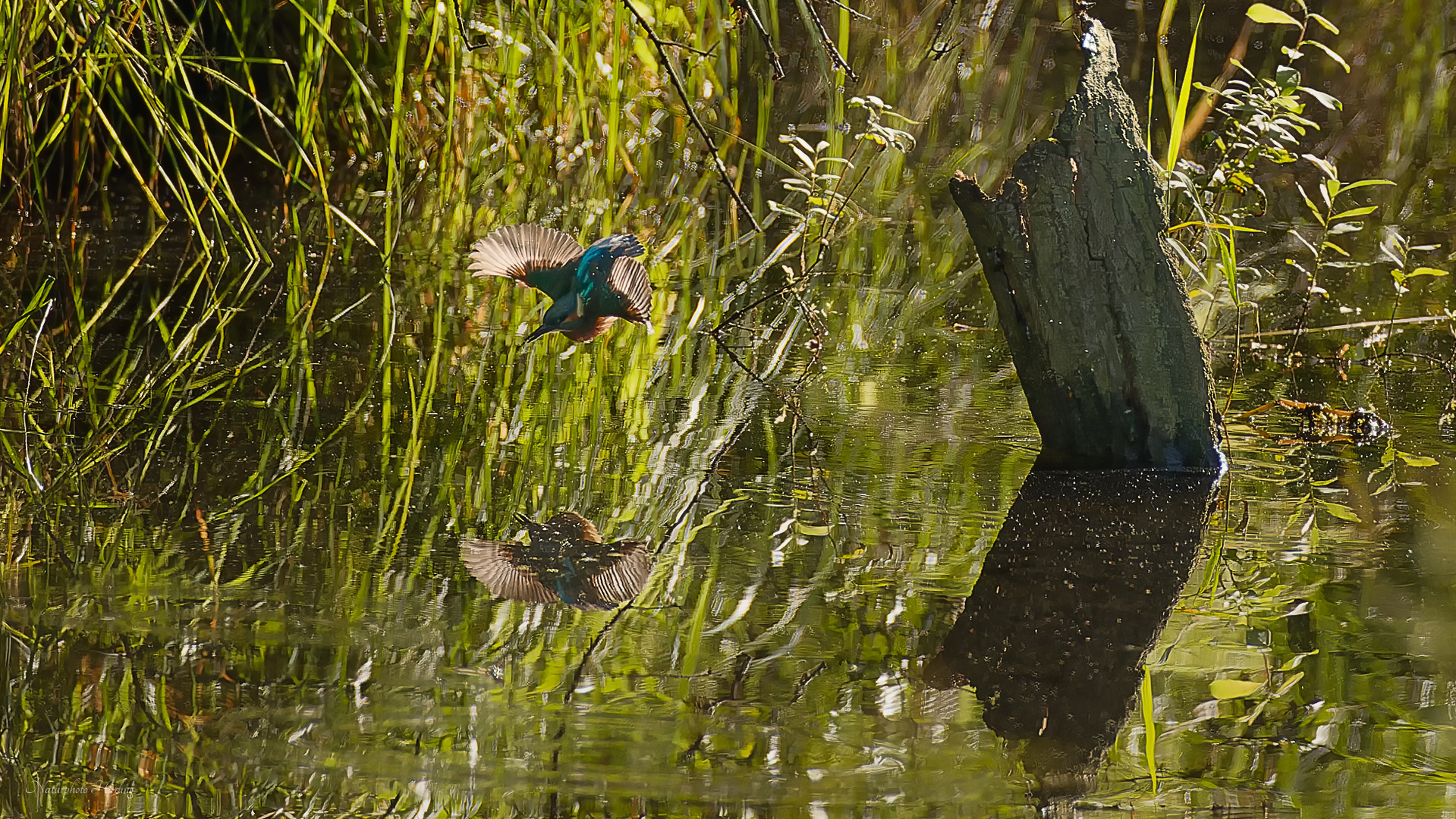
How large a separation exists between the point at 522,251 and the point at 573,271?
3.5 inches

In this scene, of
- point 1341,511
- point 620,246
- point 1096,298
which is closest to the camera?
point 1341,511

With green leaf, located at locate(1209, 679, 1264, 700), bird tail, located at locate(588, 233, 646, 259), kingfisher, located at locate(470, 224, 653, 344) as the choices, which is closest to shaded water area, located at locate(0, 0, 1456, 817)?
green leaf, located at locate(1209, 679, 1264, 700)

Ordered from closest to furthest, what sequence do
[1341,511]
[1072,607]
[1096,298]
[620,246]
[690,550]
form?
1. [1072,607]
2. [690,550]
3. [1341,511]
4. [1096,298]
5. [620,246]

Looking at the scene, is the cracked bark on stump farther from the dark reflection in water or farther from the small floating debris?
the small floating debris

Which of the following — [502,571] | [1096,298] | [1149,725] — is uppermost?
[1096,298]

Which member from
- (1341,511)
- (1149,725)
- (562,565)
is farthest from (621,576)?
(1341,511)

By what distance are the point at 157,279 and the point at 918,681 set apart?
7.40 feet

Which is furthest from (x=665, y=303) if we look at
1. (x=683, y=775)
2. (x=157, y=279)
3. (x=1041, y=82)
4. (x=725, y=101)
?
(x=1041, y=82)

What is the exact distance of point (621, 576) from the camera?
174cm

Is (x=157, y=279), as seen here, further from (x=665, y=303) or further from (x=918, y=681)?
(x=918, y=681)

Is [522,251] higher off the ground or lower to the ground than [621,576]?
higher

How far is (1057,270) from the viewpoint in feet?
7.27

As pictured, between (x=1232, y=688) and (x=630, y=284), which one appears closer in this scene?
(x=1232, y=688)

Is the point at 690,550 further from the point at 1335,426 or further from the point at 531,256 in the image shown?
the point at 1335,426
